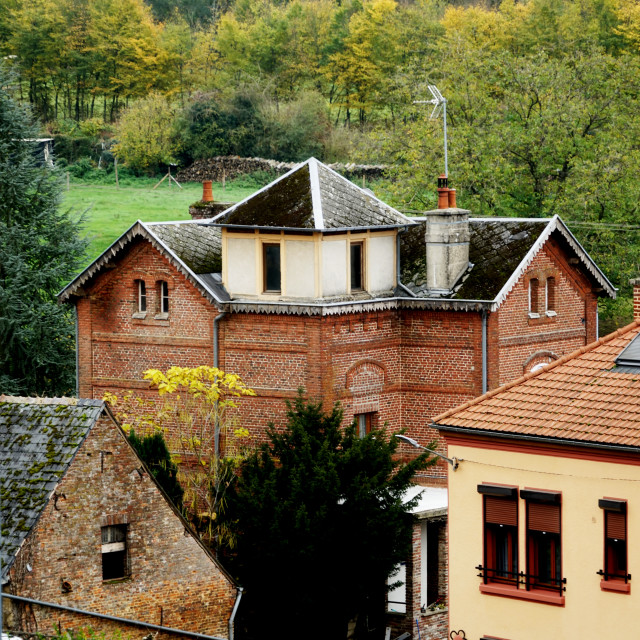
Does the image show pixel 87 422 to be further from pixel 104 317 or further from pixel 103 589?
pixel 104 317

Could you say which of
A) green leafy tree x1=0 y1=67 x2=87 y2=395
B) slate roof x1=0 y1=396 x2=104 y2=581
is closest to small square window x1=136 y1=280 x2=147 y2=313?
green leafy tree x1=0 y1=67 x2=87 y2=395

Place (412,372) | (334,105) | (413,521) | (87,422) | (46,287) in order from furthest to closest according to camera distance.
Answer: (334,105) < (46,287) < (412,372) < (413,521) < (87,422)

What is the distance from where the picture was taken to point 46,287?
50.8 m

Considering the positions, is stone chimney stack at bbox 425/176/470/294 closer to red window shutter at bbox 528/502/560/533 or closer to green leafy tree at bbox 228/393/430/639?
green leafy tree at bbox 228/393/430/639

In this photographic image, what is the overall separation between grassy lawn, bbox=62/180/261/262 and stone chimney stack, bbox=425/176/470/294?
2411 centimetres

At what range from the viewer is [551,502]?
84.2 ft

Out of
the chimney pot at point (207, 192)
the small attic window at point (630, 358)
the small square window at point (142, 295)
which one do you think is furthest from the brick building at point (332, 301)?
the small attic window at point (630, 358)

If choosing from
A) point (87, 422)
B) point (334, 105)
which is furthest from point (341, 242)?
point (334, 105)

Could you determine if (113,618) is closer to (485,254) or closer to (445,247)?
(445,247)

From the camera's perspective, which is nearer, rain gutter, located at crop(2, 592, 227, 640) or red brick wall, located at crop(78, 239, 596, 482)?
rain gutter, located at crop(2, 592, 227, 640)

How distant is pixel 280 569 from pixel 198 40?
247 feet

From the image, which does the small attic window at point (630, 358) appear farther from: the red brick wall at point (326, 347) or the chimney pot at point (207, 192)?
the chimney pot at point (207, 192)

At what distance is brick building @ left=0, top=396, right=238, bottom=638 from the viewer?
29.1m

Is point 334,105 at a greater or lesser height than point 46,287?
greater
